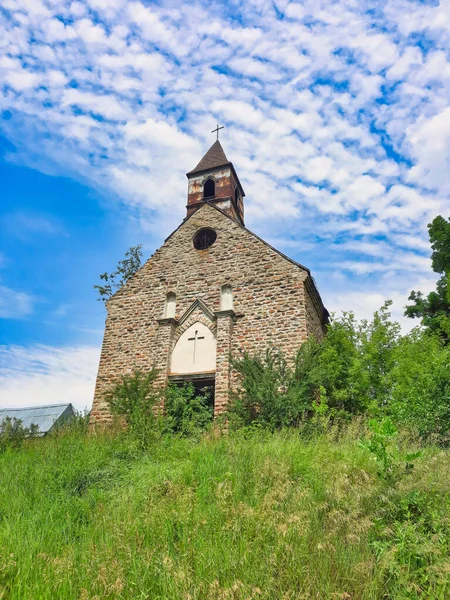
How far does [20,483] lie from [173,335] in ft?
24.6

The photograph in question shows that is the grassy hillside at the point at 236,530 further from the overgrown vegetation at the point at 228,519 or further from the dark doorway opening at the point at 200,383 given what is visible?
the dark doorway opening at the point at 200,383

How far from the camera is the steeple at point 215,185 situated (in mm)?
20219

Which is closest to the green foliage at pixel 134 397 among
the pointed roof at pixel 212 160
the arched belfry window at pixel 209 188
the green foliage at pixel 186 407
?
the green foliage at pixel 186 407

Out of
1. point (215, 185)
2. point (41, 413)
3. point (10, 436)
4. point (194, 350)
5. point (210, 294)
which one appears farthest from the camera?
point (41, 413)

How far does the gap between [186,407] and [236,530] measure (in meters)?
7.89

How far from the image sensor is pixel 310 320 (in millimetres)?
12680

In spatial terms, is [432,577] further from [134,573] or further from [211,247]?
[211,247]

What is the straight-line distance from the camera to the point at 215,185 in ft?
68.1

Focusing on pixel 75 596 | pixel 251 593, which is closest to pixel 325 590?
pixel 251 593

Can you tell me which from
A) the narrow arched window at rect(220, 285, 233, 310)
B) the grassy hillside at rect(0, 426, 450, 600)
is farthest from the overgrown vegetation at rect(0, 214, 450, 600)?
the narrow arched window at rect(220, 285, 233, 310)

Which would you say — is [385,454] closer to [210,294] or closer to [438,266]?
[210,294]

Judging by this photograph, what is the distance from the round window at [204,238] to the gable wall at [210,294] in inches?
8.1

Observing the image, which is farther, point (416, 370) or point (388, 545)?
point (416, 370)

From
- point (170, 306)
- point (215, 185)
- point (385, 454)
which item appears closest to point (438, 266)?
point (215, 185)
